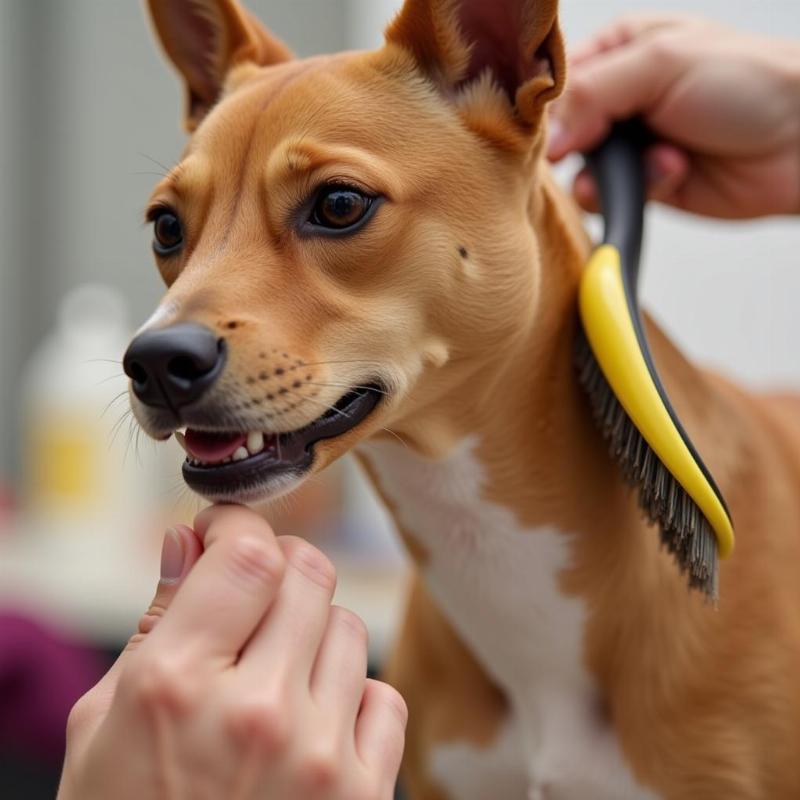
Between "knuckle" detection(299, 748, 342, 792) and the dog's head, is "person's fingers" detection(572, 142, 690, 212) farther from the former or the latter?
"knuckle" detection(299, 748, 342, 792)

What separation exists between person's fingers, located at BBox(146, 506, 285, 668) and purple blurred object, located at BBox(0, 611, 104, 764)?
0.75 m

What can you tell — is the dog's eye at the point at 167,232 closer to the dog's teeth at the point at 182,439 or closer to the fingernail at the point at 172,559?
the dog's teeth at the point at 182,439

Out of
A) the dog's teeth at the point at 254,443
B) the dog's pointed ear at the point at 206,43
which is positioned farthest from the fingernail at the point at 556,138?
the dog's teeth at the point at 254,443

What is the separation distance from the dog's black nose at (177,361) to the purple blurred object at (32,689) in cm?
70

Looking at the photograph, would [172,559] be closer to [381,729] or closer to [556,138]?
[381,729]

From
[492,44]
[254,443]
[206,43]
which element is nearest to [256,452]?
[254,443]

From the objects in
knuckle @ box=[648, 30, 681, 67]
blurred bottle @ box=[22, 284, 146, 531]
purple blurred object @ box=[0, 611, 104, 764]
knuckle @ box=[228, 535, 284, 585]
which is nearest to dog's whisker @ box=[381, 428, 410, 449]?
knuckle @ box=[228, 535, 284, 585]

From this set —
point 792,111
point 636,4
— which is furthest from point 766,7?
point 792,111

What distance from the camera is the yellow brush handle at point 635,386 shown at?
2.25ft

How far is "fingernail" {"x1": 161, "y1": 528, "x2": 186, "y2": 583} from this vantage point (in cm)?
58

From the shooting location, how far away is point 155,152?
238 cm

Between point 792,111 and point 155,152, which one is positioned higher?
point 792,111

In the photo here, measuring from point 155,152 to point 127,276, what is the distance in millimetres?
298

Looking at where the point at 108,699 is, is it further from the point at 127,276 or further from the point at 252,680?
the point at 127,276
